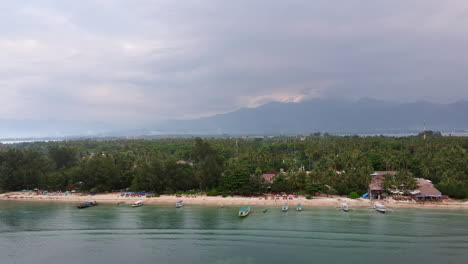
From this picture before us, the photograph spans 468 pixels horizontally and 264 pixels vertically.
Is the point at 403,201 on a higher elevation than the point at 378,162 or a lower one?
lower

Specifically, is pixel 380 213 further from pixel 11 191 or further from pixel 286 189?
pixel 11 191

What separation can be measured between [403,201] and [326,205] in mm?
9864

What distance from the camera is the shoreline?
34.3 m

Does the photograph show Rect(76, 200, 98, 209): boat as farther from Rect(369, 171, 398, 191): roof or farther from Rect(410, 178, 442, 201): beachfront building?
Rect(410, 178, 442, 201): beachfront building

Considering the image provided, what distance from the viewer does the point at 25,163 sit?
4928 centimetres

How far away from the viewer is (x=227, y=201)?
127 ft

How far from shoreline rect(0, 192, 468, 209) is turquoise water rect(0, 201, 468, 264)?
65.9 inches

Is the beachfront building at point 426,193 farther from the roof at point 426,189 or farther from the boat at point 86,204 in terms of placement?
the boat at point 86,204

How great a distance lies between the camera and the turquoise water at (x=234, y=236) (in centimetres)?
2370

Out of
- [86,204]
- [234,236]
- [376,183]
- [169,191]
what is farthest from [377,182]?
[86,204]

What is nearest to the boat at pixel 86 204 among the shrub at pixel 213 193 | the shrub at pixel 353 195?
the shrub at pixel 213 193

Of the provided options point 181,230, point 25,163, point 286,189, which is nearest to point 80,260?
point 181,230

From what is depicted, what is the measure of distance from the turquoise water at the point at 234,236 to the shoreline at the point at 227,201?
1.67 m

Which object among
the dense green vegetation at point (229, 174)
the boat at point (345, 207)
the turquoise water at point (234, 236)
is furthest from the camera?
the dense green vegetation at point (229, 174)
